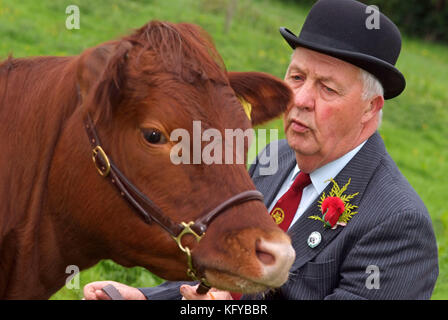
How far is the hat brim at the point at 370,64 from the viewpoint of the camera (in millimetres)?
3127

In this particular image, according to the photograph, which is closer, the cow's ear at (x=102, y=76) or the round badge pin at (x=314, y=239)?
the cow's ear at (x=102, y=76)

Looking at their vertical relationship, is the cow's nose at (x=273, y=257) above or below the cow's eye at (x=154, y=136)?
below

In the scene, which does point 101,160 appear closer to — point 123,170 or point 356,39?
point 123,170

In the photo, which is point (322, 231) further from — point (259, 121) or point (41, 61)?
point (41, 61)

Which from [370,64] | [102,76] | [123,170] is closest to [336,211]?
[370,64]

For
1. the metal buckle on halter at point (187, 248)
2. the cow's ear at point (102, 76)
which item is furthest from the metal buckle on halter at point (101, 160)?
the metal buckle on halter at point (187, 248)

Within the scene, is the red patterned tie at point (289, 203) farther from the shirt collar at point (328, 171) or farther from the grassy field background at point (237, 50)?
the grassy field background at point (237, 50)

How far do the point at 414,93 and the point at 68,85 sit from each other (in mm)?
16954

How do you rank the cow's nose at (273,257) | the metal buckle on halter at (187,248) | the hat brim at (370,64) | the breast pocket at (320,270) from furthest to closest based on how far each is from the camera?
the hat brim at (370,64) → the breast pocket at (320,270) → the metal buckle on halter at (187,248) → the cow's nose at (273,257)

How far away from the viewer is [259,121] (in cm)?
310

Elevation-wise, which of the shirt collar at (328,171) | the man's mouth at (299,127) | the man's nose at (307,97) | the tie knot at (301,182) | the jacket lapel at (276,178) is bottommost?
the jacket lapel at (276,178)

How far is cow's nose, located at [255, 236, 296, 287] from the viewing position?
224cm

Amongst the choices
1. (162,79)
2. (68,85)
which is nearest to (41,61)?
(68,85)

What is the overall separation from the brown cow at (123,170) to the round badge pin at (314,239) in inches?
30.3
